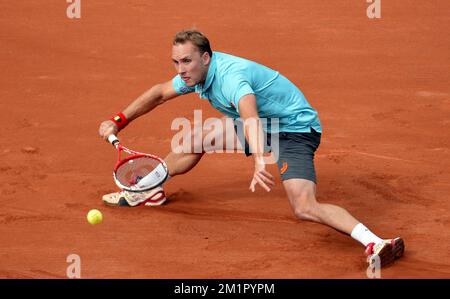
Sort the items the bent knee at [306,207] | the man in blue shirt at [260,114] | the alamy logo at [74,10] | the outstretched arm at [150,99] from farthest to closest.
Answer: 1. the alamy logo at [74,10]
2. the outstretched arm at [150,99]
3. the bent knee at [306,207]
4. the man in blue shirt at [260,114]

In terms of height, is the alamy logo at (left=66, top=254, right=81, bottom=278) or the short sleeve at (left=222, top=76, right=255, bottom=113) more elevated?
the short sleeve at (left=222, top=76, right=255, bottom=113)

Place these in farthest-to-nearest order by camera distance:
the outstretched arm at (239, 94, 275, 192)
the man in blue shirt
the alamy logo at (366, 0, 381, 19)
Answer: the alamy logo at (366, 0, 381, 19)
the man in blue shirt
the outstretched arm at (239, 94, 275, 192)

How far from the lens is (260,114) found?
737cm

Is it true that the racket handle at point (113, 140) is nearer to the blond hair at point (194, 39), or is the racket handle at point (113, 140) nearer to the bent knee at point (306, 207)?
the blond hair at point (194, 39)

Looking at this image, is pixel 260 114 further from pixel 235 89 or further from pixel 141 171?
pixel 141 171

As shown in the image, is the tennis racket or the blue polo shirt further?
the tennis racket

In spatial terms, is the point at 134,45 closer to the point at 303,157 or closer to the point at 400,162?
the point at 400,162

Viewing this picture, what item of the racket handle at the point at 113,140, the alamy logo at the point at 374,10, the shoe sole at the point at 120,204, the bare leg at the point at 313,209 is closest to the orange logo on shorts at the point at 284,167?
the bare leg at the point at 313,209

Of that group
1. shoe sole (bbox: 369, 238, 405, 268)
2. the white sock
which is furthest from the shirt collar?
shoe sole (bbox: 369, 238, 405, 268)

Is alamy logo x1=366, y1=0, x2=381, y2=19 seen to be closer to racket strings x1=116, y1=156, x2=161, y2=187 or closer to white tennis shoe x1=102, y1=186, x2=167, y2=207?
racket strings x1=116, y1=156, x2=161, y2=187

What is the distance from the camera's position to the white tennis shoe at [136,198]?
25.8ft

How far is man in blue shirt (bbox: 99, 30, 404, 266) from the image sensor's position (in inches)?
262

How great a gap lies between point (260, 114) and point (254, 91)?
26 cm

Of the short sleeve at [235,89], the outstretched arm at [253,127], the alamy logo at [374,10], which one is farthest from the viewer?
the alamy logo at [374,10]
